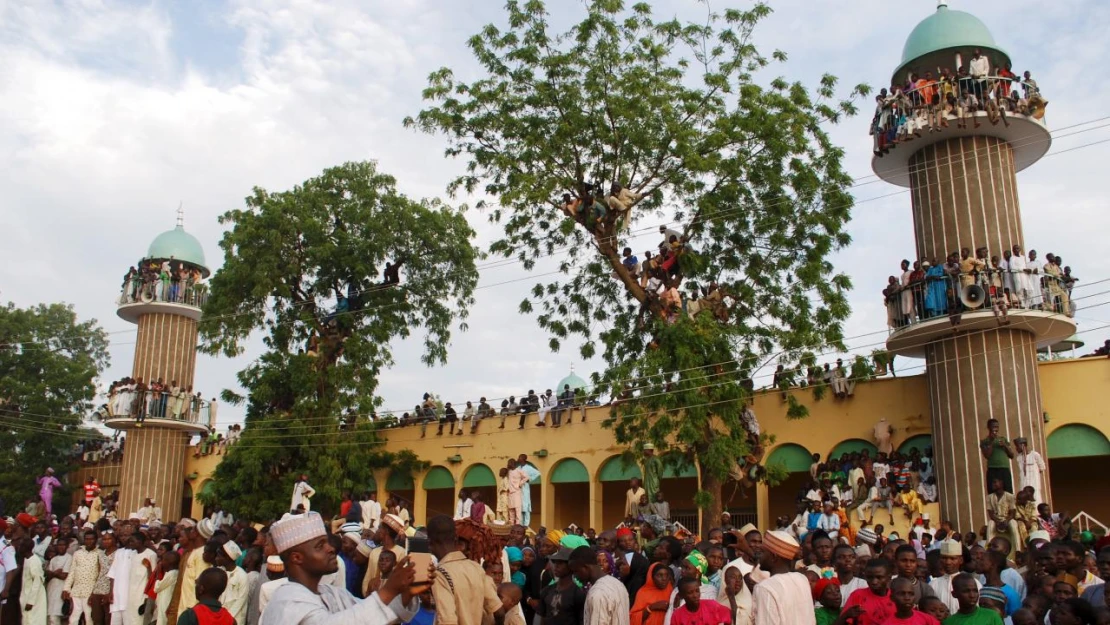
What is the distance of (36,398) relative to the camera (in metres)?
37.4

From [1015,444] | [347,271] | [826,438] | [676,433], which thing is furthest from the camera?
[347,271]

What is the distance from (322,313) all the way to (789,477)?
1419cm

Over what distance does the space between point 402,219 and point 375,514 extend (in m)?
12.4

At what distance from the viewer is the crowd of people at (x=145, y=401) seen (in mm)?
30234

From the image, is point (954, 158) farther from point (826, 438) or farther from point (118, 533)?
point (118, 533)

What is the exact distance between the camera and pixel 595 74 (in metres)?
21.1

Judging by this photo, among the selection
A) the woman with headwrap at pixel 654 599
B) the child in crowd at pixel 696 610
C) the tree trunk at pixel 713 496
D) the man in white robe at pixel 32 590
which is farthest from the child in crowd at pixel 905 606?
the tree trunk at pixel 713 496

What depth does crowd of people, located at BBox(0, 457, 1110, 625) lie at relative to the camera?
4375 millimetres

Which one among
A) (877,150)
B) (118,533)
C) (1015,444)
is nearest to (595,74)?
(877,150)

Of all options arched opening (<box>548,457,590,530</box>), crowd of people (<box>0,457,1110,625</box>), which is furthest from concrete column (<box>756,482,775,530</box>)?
crowd of people (<box>0,457,1110,625</box>)

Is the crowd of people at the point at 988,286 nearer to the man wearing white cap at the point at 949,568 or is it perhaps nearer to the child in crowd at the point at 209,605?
the man wearing white cap at the point at 949,568

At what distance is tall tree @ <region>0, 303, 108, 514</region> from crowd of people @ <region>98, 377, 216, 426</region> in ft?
23.1

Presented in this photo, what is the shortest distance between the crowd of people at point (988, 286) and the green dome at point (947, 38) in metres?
3.97

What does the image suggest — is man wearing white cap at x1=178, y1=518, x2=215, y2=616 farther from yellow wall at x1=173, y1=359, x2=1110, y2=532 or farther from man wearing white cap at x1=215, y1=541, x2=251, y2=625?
yellow wall at x1=173, y1=359, x2=1110, y2=532
